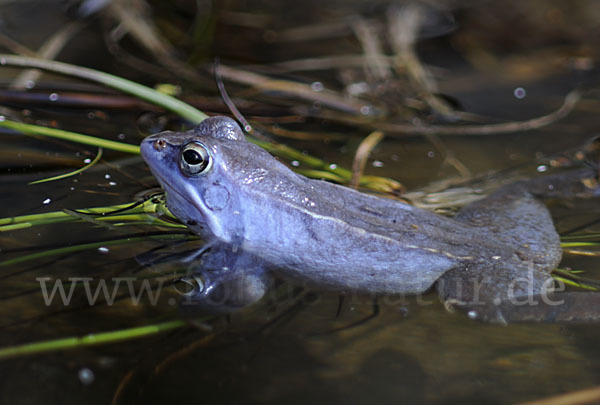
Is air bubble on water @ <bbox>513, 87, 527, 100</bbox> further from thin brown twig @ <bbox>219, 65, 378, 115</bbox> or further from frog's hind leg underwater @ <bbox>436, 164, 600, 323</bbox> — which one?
frog's hind leg underwater @ <bbox>436, 164, 600, 323</bbox>

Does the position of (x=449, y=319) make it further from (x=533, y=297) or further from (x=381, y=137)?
(x=381, y=137)

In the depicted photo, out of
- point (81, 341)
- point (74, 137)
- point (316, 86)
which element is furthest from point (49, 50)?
point (81, 341)

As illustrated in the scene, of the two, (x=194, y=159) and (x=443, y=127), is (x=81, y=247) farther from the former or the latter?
(x=443, y=127)

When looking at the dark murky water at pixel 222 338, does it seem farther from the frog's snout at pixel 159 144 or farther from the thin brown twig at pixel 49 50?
the thin brown twig at pixel 49 50

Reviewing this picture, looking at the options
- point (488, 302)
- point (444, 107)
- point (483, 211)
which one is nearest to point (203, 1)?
point (444, 107)

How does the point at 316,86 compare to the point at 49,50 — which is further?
the point at 316,86
